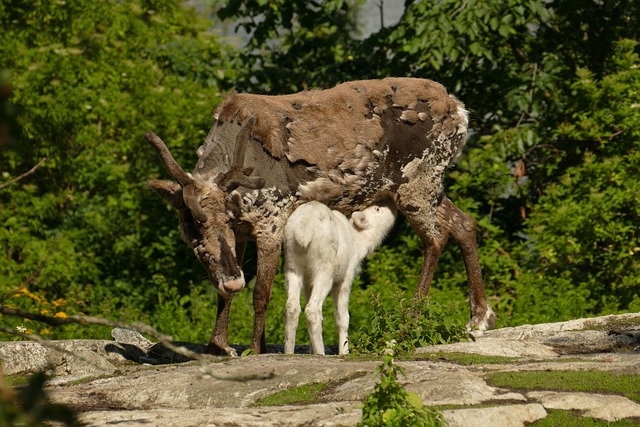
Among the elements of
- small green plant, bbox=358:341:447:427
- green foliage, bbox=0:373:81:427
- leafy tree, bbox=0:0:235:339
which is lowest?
leafy tree, bbox=0:0:235:339

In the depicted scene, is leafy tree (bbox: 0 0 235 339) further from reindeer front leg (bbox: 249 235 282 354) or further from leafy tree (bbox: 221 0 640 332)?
reindeer front leg (bbox: 249 235 282 354)

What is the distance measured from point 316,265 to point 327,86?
6396mm

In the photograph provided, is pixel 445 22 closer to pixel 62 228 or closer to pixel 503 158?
pixel 503 158

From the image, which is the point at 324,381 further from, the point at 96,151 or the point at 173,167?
the point at 96,151

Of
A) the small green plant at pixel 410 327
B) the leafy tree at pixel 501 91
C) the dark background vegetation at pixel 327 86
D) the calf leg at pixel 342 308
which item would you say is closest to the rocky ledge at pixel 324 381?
the small green plant at pixel 410 327

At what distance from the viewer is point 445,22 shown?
1390cm

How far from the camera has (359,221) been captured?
10344mm

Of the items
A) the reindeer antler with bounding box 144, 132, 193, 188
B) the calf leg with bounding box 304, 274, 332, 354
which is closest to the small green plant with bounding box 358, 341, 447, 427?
the calf leg with bounding box 304, 274, 332, 354

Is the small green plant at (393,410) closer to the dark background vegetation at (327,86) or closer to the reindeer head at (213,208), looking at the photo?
the reindeer head at (213,208)

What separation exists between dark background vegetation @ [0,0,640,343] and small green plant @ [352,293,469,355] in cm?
413

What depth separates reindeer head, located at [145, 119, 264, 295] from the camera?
929 centimetres

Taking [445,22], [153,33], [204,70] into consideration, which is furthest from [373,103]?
[153,33]

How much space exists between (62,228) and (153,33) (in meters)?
3.61

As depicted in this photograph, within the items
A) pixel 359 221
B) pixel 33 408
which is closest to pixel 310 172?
pixel 359 221
